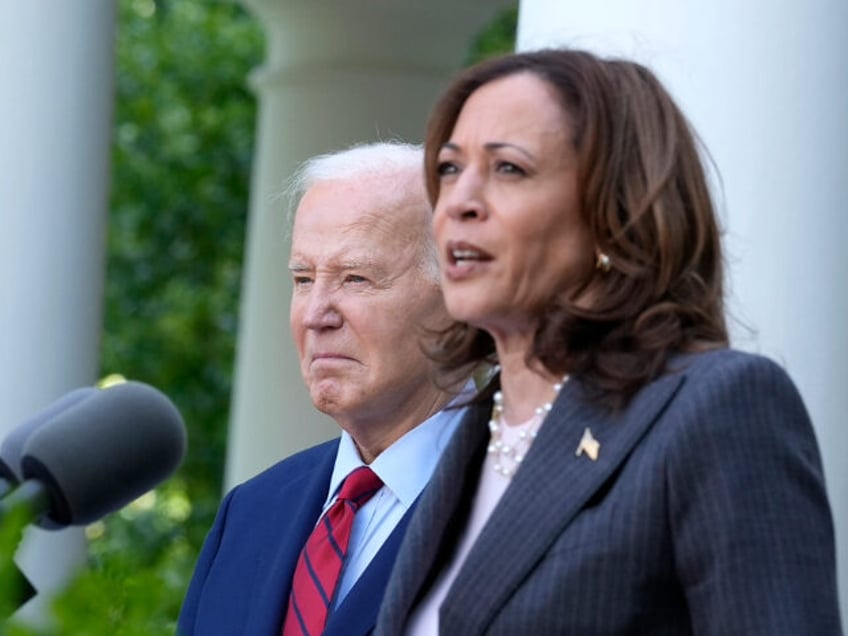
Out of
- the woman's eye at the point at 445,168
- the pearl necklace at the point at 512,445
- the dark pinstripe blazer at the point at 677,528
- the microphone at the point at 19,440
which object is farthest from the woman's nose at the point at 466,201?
the microphone at the point at 19,440

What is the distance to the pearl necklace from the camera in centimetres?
418

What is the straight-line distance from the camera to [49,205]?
9.48m

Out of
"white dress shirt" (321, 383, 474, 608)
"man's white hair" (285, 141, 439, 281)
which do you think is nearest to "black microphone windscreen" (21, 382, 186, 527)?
"white dress shirt" (321, 383, 474, 608)

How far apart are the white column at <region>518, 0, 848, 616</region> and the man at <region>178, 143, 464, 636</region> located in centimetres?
80

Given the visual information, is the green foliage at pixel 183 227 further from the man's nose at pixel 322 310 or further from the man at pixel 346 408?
the man's nose at pixel 322 310

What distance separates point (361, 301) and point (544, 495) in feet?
5.87

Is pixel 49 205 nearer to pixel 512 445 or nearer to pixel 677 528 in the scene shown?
pixel 512 445

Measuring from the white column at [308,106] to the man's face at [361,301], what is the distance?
1065cm

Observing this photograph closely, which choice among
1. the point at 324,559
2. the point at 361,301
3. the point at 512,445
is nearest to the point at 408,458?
the point at 324,559

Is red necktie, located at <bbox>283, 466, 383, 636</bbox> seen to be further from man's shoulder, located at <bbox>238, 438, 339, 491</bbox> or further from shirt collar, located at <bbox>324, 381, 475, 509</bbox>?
man's shoulder, located at <bbox>238, 438, 339, 491</bbox>

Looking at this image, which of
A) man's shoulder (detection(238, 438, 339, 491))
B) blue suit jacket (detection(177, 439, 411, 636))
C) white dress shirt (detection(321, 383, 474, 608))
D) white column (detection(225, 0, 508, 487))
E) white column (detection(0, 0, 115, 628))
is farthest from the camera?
white column (detection(225, 0, 508, 487))

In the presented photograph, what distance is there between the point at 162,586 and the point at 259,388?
14.8 meters

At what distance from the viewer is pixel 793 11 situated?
6.35 meters

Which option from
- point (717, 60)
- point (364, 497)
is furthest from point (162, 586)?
point (717, 60)
